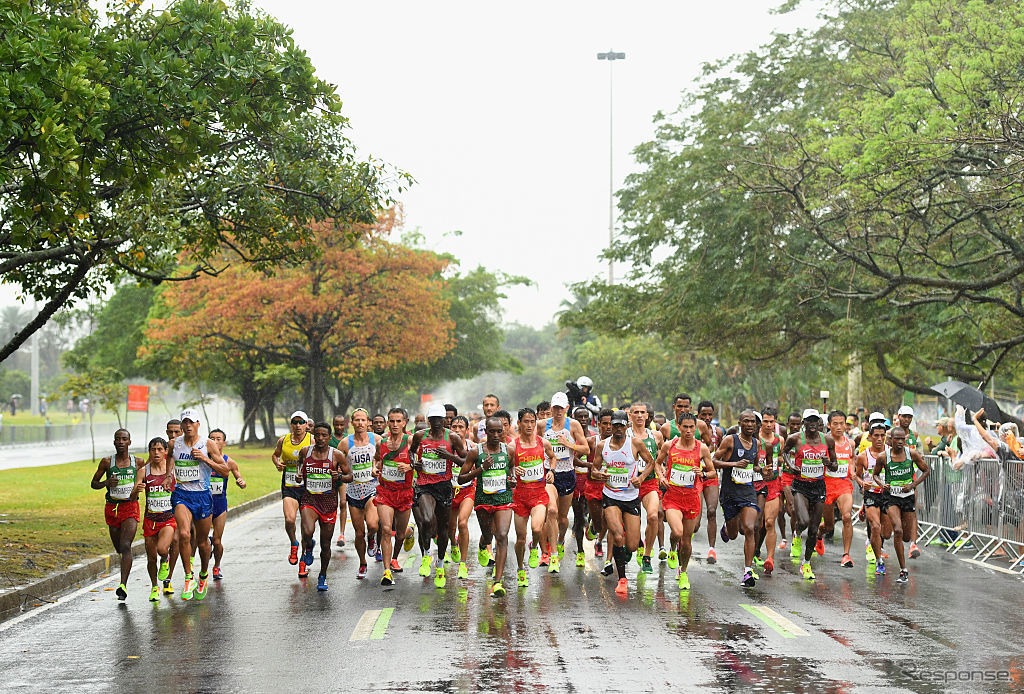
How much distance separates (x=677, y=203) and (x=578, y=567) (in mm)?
20446

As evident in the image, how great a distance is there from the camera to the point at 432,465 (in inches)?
479

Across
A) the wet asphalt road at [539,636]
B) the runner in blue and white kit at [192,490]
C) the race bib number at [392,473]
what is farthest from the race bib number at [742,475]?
the runner in blue and white kit at [192,490]

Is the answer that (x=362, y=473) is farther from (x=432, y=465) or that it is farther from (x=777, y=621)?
(x=777, y=621)

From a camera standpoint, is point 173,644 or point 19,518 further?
point 19,518

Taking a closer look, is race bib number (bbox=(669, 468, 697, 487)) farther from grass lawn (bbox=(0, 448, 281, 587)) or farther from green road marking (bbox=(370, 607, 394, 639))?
grass lawn (bbox=(0, 448, 281, 587))

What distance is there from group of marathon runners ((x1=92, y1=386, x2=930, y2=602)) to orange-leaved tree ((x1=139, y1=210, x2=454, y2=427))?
24.7 metres

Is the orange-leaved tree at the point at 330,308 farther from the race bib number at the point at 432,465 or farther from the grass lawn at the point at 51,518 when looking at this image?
the race bib number at the point at 432,465

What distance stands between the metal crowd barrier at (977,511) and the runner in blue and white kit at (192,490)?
945 centimetres

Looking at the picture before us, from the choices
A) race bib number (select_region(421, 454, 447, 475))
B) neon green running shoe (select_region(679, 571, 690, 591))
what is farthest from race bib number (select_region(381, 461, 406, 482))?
neon green running shoe (select_region(679, 571, 690, 591))

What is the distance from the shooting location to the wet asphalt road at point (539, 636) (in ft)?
24.4

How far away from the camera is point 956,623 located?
381 inches

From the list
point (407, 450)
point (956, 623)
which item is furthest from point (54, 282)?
point (956, 623)

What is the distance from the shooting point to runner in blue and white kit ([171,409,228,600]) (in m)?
11.2

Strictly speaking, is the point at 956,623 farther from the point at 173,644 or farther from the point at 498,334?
the point at 498,334
